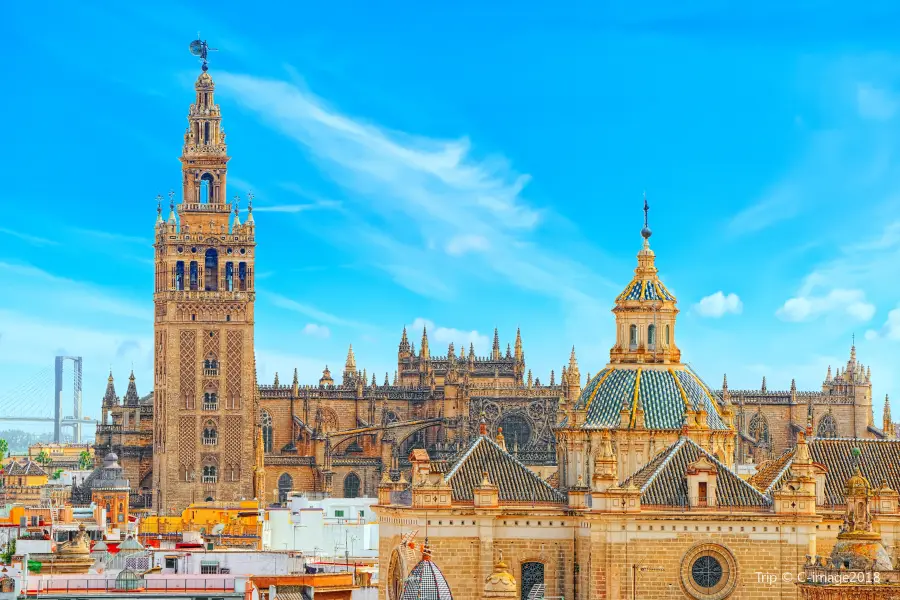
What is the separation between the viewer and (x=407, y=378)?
570 feet

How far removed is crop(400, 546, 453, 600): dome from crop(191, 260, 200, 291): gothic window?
89685 millimetres

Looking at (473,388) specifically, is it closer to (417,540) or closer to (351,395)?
(351,395)

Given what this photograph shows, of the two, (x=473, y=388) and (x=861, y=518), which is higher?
(x=473, y=388)

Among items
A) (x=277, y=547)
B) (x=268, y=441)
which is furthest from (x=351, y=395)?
(x=277, y=547)

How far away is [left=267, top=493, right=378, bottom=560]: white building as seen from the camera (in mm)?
116875

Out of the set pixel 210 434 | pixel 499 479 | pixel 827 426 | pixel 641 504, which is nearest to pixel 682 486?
pixel 641 504

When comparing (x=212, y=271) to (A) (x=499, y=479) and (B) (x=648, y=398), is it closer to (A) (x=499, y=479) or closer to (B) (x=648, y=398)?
(B) (x=648, y=398)

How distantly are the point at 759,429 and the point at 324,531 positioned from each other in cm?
5383

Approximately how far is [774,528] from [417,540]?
11.6 m

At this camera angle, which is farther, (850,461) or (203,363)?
(203,363)

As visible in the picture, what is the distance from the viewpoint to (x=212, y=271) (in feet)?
509

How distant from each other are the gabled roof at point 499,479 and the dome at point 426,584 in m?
10.5

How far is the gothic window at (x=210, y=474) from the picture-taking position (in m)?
153

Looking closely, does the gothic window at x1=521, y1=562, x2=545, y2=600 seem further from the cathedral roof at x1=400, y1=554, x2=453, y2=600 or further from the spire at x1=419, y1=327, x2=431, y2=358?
the spire at x1=419, y1=327, x2=431, y2=358
